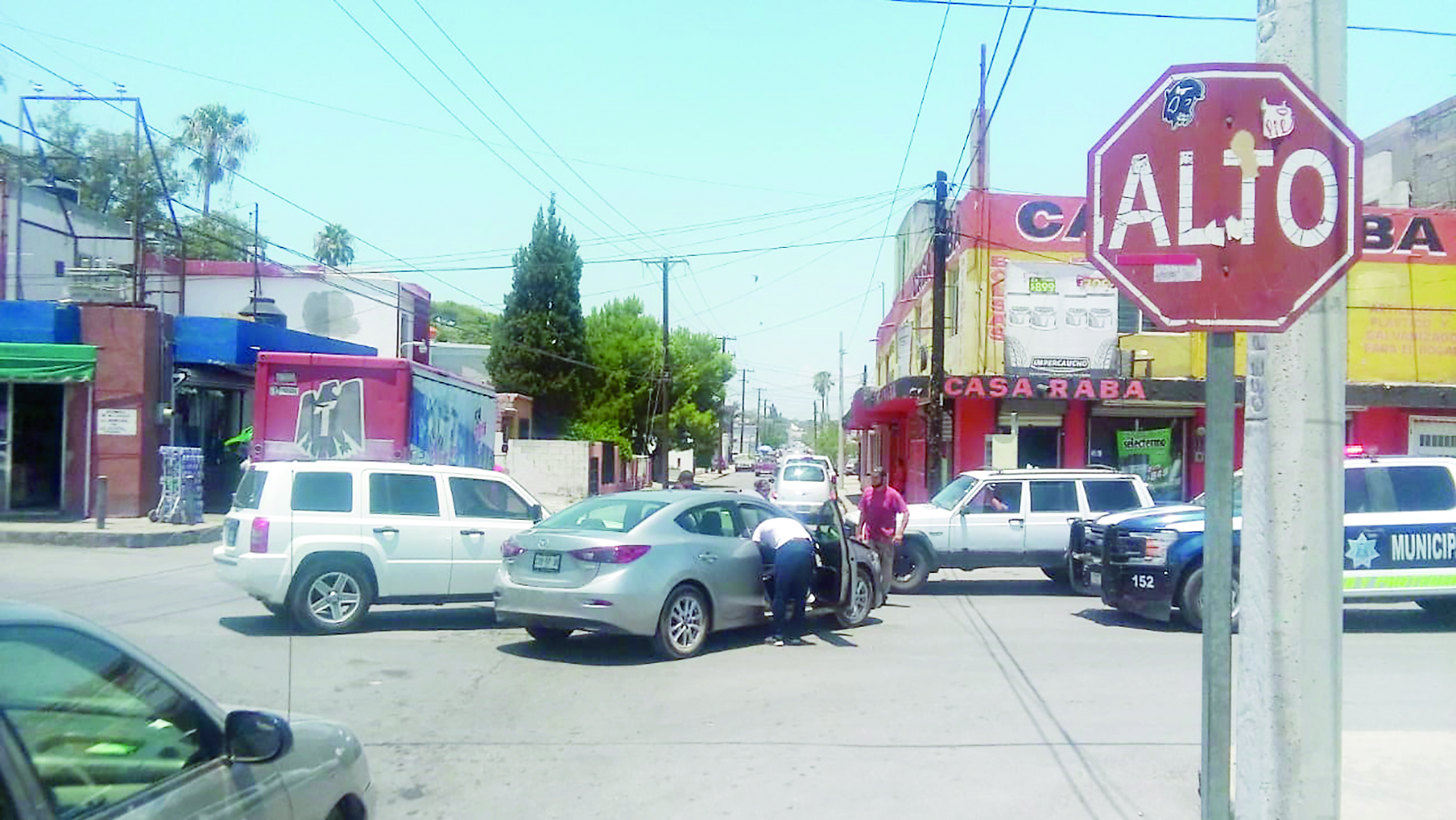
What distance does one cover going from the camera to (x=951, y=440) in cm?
2720

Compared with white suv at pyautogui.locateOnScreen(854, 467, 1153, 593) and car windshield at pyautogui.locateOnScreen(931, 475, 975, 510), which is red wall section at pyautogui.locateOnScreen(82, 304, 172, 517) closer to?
white suv at pyautogui.locateOnScreen(854, 467, 1153, 593)

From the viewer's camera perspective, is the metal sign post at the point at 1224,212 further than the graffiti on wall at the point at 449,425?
No

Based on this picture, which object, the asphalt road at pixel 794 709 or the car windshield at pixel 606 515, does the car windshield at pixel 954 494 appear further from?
the car windshield at pixel 606 515

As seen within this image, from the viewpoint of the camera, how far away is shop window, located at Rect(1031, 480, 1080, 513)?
16750 mm

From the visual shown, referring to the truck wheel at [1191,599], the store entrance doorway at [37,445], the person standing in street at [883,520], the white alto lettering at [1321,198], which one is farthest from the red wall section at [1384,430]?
the store entrance doorway at [37,445]

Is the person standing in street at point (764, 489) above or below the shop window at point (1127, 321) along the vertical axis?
below

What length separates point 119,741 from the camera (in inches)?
134

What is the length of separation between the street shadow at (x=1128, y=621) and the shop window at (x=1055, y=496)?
2.24 meters

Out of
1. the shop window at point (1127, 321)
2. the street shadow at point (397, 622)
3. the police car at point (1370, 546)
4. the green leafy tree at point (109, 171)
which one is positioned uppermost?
the green leafy tree at point (109, 171)

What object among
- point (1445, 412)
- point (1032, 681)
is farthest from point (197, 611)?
point (1445, 412)

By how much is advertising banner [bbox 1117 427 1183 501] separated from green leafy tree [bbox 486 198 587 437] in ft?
113

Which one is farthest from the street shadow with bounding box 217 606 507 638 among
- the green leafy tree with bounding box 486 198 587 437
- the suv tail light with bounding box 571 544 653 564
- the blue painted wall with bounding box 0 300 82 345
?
the green leafy tree with bounding box 486 198 587 437

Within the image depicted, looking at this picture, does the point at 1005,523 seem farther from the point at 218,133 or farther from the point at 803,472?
the point at 218,133

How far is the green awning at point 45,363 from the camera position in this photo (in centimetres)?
2144
